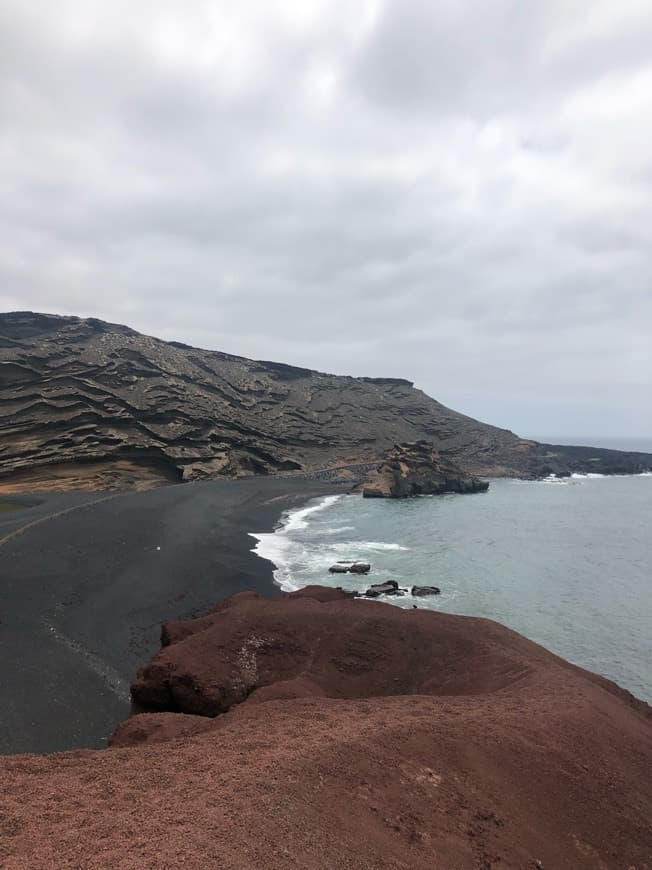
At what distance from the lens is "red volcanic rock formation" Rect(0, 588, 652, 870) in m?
4.41

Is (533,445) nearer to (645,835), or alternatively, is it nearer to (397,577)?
(397,577)

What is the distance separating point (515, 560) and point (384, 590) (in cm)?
1294

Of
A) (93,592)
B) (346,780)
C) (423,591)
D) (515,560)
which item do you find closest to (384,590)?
(423,591)

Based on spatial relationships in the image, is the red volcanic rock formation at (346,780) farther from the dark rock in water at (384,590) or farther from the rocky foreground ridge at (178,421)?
the rocky foreground ridge at (178,421)

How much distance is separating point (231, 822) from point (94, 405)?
62739 millimetres

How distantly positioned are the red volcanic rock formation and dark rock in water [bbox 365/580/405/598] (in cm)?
1289

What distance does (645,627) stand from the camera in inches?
813

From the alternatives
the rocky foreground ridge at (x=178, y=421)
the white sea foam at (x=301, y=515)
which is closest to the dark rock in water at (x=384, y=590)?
the white sea foam at (x=301, y=515)

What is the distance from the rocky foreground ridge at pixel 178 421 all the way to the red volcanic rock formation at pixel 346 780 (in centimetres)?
4879

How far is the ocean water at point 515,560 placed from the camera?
65.6 ft

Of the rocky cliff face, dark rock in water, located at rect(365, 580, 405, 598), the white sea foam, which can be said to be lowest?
the white sea foam

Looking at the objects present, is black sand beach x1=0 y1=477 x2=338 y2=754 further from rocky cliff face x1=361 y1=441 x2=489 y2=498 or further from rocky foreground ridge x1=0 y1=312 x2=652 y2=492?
rocky cliff face x1=361 y1=441 x2=489 y2=498

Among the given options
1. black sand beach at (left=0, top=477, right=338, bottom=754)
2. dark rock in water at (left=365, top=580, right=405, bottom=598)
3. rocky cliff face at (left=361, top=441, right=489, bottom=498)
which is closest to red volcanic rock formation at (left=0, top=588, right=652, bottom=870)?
black sand beach at (left=0, top=477, right=338, bottom=754)

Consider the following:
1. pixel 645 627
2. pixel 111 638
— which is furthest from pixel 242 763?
pixel 645 627
